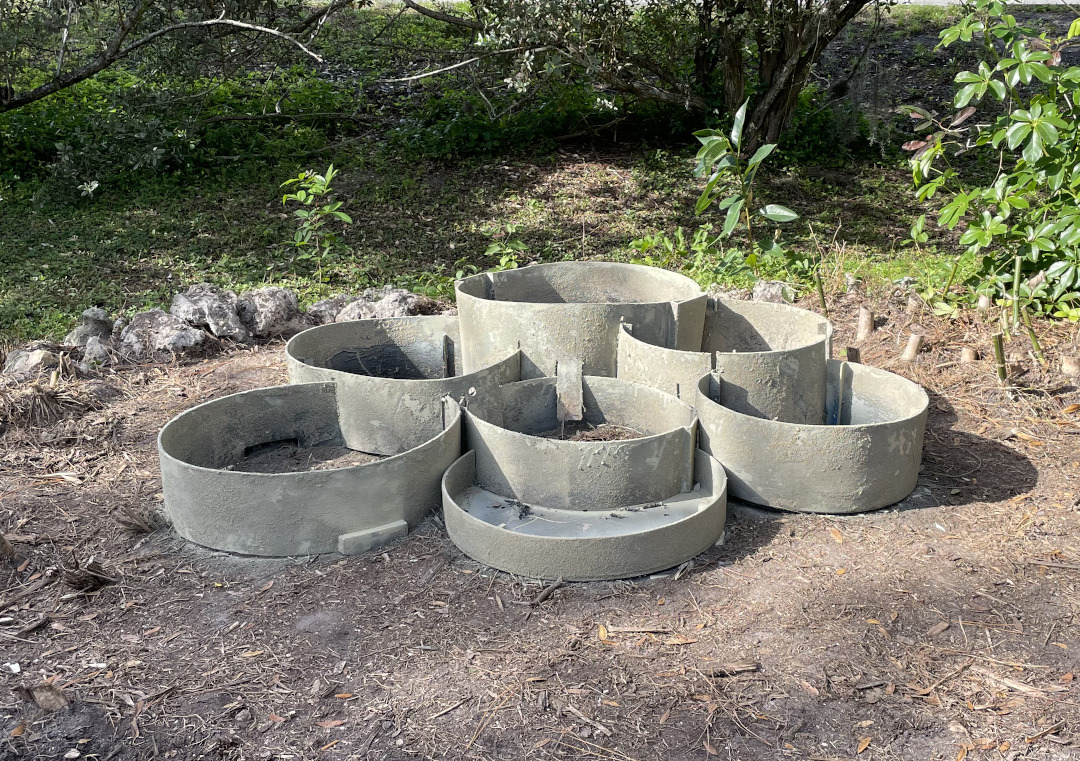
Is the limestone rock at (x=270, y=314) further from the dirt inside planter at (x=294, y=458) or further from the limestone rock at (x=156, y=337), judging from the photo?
the dirt inside planter at (x=294, y=458)

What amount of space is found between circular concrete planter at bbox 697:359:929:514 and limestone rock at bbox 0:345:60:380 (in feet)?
12.7

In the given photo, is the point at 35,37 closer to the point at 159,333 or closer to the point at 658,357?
the point at 159,333

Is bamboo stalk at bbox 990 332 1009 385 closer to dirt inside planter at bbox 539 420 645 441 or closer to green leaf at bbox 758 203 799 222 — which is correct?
green leaf at bbox 758 203 799 222

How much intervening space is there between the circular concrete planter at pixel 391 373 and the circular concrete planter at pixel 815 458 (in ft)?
3.71

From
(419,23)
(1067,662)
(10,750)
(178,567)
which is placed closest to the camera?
(10,750)

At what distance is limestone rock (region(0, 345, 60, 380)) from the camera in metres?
5.44

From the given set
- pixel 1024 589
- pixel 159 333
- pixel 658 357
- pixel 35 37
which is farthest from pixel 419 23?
pixel 1024 589

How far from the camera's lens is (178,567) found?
3.78 m

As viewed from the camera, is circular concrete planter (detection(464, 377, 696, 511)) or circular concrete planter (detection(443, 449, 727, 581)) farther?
circular concrete planter (detection(464, 377, 696, 511))

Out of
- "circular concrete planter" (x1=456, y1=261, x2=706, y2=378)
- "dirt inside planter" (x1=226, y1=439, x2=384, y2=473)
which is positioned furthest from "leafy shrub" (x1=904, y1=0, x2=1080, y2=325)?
"dirt inside planter" (x1=226, y1=439, x2=384, y2=473)

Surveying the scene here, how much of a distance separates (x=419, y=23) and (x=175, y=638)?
10523 millimetres

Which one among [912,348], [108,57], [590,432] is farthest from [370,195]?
[912,348]

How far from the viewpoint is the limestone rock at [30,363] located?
544 cm

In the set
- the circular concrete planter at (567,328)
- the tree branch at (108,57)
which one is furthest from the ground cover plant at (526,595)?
the tree branch at (108,57)
